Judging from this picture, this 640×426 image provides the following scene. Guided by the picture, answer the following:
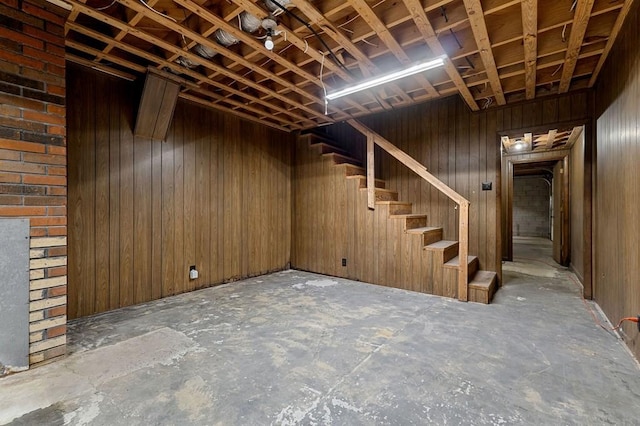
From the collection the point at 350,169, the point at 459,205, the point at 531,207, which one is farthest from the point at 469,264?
the point at 531,207

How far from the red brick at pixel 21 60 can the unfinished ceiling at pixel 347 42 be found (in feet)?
1.64

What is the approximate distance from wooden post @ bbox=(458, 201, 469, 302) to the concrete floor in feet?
0.59

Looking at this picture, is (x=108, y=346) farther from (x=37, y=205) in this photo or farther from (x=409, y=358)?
(x=409, y=358)

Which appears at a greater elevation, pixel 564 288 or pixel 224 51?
pixel 224 51

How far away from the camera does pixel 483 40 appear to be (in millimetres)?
2551

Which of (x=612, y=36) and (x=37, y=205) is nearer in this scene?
(x=37, y=205)

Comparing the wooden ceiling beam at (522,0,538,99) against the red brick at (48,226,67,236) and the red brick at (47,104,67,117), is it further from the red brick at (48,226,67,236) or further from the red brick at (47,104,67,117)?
the red brick at (48,226,67,236)

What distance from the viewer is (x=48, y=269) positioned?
2.17 meters

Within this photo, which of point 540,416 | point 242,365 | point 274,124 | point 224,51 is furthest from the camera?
point 274,124

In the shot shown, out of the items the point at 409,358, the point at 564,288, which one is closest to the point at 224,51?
the point at 409,358

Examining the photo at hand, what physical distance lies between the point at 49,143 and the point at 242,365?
2.22 metres

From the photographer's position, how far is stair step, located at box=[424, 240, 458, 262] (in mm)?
3795

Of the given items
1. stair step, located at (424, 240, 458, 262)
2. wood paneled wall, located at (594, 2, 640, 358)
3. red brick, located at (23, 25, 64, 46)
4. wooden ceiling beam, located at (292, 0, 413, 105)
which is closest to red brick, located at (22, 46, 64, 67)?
red brick, located at (23, 25, 64, 46)

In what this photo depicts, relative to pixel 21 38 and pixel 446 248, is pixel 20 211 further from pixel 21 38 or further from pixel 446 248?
pixel 446 248
